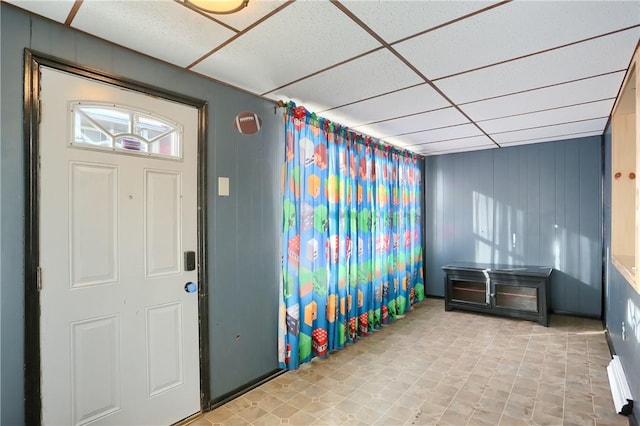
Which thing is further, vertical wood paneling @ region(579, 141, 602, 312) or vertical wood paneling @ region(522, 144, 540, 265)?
vertical wood paneling @ region(522, 144, 540, 265)

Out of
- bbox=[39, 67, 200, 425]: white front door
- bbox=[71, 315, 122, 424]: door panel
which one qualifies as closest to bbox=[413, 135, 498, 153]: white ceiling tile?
bbox=[39, 67, 200, 425]: white front door

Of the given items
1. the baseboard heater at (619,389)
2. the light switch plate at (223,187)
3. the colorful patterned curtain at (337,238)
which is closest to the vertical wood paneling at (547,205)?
the colorful patterned curtain at (337,238)

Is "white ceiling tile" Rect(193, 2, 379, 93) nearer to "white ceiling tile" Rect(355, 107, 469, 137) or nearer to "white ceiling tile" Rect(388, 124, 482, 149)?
"white ceiling tile" Rect(355, 107, 469, 137)

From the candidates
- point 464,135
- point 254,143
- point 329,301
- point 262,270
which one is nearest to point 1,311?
point 262,270

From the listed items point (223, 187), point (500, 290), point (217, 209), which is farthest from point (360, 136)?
point (500, 290)

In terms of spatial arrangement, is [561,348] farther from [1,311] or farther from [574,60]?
[1,311]

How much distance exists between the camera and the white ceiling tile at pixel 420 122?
3396 millimetres

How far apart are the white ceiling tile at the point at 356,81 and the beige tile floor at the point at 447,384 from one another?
2484 mm

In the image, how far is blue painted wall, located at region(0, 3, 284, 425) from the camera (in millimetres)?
1662

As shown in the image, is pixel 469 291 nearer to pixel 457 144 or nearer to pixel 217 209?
pixel 457 144

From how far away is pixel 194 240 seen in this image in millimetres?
2426

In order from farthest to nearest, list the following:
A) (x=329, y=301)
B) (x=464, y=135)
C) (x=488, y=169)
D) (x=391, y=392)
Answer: (x=488, y=169), (x=464, y=135), (x=329, y=301), (x=391, y=392)

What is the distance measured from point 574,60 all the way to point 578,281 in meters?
3.62

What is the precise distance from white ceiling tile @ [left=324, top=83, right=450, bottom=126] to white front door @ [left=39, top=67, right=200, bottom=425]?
1.55m
